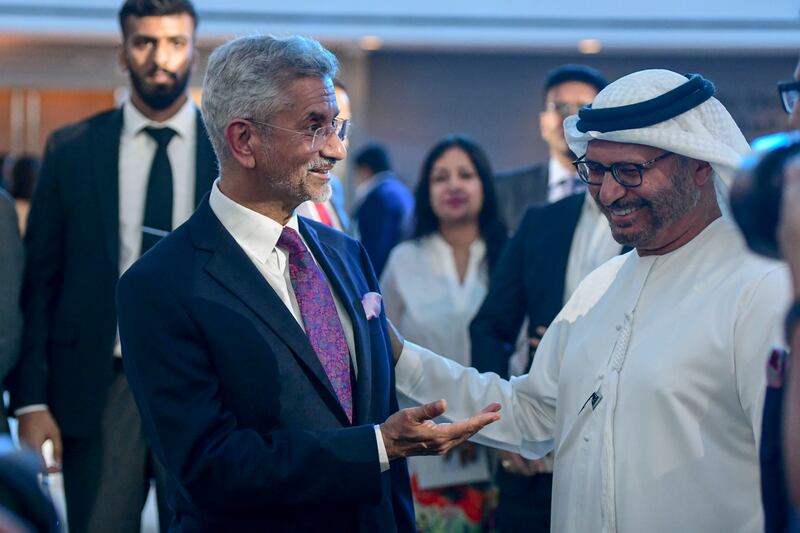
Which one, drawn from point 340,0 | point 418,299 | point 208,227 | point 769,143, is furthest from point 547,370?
point 340,0

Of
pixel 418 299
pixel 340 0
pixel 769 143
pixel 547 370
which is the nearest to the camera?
pixel 769 143

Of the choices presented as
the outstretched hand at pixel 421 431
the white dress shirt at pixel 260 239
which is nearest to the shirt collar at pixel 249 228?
the white dress shirt at pixel 260 239

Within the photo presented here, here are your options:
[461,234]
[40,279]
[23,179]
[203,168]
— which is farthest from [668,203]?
[23,179]

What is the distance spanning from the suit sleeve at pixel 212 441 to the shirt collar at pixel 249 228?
0.70ft

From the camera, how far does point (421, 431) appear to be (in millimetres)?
2180

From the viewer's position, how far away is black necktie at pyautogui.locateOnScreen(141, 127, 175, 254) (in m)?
3.36

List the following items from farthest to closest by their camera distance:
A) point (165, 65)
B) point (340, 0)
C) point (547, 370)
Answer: point (340, 0)
point (165, 65)
point (547, 370)

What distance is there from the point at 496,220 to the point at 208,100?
2222 mm

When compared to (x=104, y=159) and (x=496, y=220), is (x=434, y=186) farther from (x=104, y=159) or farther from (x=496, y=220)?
(x=104, y=159)

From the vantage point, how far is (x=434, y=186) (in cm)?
457

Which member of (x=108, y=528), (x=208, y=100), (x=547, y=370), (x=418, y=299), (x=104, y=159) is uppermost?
(x=208, y=100)

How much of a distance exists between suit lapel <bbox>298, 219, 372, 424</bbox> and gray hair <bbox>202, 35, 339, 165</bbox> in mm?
283

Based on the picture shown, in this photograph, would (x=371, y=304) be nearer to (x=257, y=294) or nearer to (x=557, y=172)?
(x=257, y=294)

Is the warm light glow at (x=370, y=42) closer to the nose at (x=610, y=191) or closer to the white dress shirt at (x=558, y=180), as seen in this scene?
the white dress shirt at (x=558, y=180)
